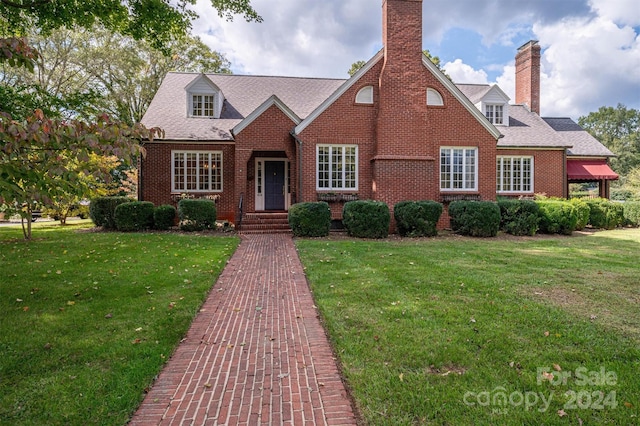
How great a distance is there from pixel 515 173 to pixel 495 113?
12.3 feet

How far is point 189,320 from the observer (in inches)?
175

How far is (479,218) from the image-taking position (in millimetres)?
11844

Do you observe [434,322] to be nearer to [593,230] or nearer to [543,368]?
[543,368]

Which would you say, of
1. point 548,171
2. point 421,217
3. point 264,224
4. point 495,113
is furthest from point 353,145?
point 548,171

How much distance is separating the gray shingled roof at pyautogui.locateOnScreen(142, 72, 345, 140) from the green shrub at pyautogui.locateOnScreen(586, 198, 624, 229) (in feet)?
44.2

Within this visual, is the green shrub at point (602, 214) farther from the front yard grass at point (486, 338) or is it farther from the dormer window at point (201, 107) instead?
the dormer window at point (201, 107)

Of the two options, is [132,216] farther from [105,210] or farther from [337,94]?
[337,94]

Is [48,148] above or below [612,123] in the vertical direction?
below

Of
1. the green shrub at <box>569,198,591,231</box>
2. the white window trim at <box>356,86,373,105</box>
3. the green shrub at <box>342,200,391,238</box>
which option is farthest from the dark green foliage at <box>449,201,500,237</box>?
the white window trim at <box>356,86,373,105</box>

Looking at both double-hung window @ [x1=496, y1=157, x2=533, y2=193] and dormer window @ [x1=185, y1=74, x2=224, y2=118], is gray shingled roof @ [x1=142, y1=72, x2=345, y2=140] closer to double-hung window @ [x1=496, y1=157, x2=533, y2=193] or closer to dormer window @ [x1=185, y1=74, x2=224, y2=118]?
dormer window @ [x1=185, y1=74, x2=224, y2=118]

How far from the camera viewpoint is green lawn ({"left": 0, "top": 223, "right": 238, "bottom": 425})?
8.95 feet

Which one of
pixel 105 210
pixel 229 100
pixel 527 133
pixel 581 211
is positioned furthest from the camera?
pixel 527 133

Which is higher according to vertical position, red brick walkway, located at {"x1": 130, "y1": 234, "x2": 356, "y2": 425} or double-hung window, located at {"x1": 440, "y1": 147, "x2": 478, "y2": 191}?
double-hung window, located at {"x1": 440, "y1": 147, "x2": 478, "y2": 191}

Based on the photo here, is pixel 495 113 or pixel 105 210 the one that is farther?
pixel 495 113
